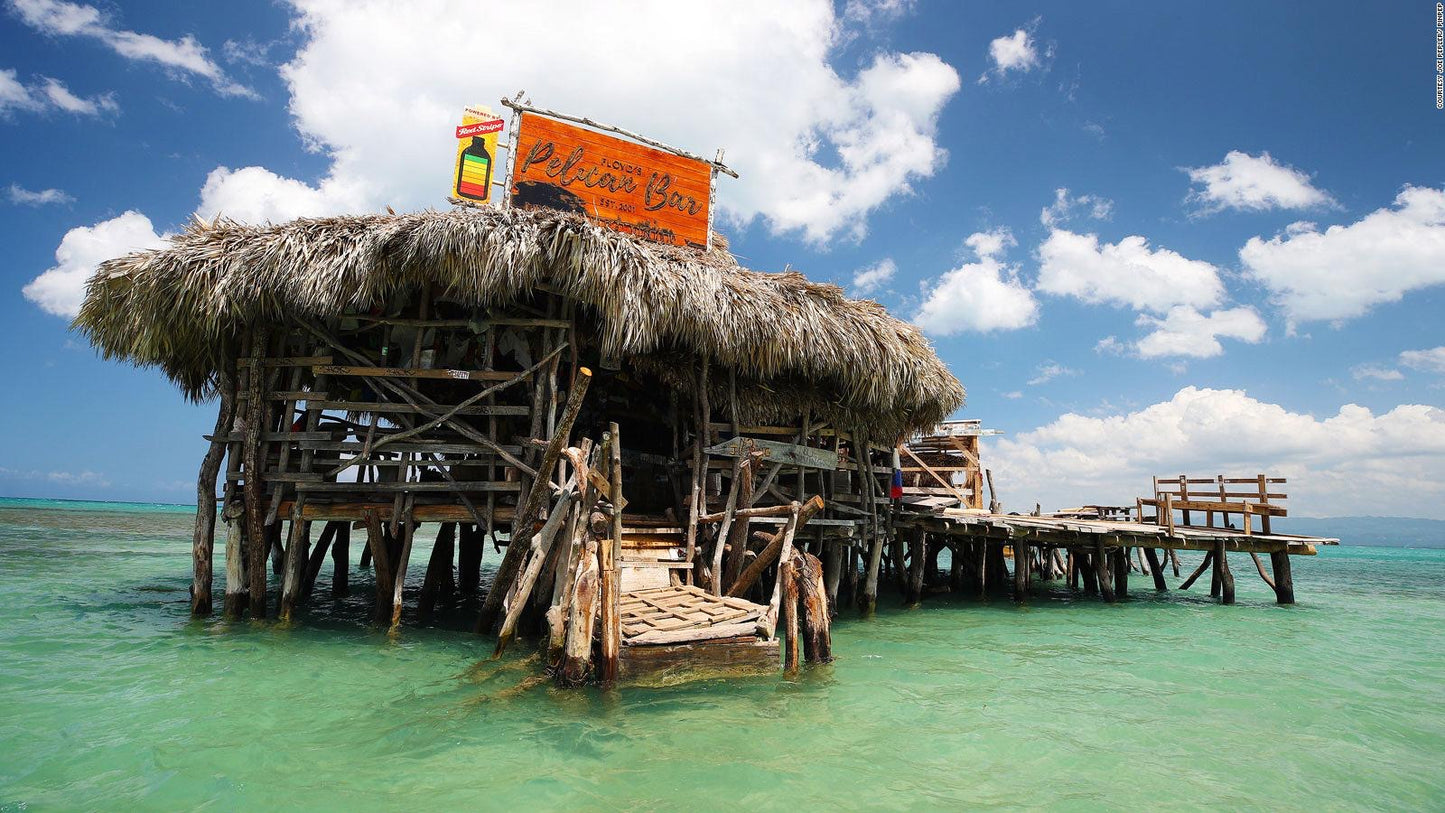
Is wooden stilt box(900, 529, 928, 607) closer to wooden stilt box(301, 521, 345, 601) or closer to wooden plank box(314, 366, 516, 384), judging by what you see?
wooden plank box(314, 366, 516, 384)

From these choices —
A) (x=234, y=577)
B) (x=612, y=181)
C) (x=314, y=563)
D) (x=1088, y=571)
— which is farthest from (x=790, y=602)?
(x=1088, y=571)

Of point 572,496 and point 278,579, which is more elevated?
point 572,496

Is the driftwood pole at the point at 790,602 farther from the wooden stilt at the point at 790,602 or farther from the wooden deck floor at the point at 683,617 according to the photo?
the wooden deck floor at the point at 683,617

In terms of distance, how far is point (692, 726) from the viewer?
557 cm

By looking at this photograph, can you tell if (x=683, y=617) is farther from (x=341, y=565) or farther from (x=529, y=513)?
(x=341, y=565)

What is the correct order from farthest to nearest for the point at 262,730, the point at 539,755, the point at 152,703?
the point at 152,703
the point at 262,730
the point at 539,755

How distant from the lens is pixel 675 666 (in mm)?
6047

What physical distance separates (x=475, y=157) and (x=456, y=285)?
12.4 feet

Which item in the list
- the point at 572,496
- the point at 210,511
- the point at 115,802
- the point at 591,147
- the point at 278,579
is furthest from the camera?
the point at 278,579

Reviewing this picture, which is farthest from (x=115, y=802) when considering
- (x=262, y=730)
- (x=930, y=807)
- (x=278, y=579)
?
(x=278, y=579)

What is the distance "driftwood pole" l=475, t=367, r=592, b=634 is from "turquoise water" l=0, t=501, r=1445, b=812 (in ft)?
1.66

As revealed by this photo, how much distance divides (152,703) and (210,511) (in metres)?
3.96

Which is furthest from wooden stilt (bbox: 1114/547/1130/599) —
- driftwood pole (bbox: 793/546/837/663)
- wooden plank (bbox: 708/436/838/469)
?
driftwood pole (bbox: 793/546/837/663)

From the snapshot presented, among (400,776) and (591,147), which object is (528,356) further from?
(400,776)
